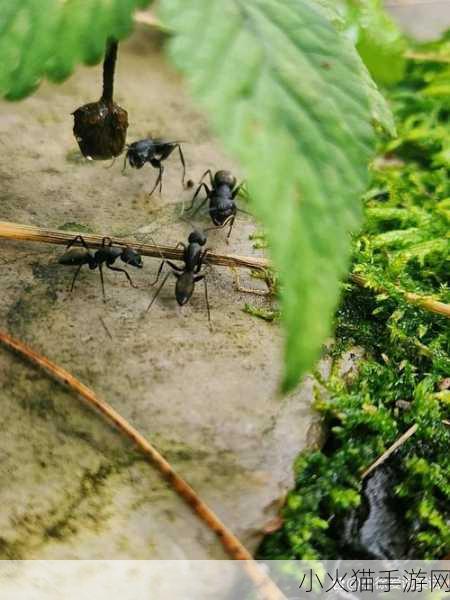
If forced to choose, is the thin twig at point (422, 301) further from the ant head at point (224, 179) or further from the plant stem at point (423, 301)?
the ant head at point (224, 179)

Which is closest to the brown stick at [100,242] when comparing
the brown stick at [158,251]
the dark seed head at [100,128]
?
the brown stick at [158,251]

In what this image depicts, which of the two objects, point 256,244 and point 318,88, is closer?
point 318,88

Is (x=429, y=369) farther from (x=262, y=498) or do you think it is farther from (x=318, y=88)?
(x=318, y=88)

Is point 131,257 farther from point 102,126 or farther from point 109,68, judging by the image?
point 109,68

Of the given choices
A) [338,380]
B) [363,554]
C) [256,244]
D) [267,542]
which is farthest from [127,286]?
[363,554]

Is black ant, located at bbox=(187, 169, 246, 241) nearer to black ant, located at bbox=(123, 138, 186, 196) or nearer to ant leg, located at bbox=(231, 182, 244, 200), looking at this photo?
ant leg, located at bbox=(231, 182, 244, 200)

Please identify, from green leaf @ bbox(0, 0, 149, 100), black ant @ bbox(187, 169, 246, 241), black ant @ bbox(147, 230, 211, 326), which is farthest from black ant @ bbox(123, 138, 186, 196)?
green leaf @ bbox(0, 0, 149, 100)

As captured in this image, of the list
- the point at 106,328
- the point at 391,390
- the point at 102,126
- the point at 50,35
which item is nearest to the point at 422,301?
the point at 391,390
